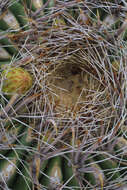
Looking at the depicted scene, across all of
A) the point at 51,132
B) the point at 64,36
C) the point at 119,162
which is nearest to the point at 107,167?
the point at 119,162

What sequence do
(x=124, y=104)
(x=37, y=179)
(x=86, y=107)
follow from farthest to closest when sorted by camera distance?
(x=86, y=107) → (x=124, y=104) → (x=37, y=179)

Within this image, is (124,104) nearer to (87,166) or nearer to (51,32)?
(87,166)

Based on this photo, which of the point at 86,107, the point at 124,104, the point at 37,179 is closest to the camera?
the point at 37,179

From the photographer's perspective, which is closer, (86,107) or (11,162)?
(11,162)

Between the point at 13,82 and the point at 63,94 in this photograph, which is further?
the point at 63,94

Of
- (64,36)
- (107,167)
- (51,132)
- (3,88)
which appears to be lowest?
(107,167)

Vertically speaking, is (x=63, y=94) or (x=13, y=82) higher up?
(x=13, y=82)

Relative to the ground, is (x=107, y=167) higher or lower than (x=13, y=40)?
lower

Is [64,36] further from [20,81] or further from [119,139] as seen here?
[119,139]
